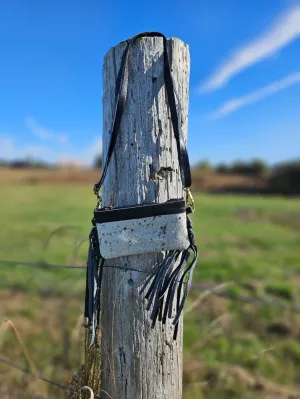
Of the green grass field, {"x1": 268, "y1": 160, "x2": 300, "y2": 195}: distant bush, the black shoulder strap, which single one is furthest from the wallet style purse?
{"x1": 268, "y1": 160, "x2": 300, "y2": 195}: distant bush

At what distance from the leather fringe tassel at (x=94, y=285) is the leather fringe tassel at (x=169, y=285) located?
181 mm

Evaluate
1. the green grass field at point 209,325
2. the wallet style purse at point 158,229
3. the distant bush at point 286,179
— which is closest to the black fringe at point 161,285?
the wallet style purse at point 158,229

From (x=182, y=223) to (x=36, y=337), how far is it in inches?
130

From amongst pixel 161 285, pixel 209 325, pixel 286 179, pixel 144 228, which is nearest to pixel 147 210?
pixel 144 228

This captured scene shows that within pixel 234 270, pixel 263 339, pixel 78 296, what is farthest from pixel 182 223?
pixel 234 270

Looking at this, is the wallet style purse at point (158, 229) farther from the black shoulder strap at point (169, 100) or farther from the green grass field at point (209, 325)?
the green grass field at point (209, 325)

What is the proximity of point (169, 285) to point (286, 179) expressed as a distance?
42.0 metres

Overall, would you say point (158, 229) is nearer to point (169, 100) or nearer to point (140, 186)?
point (140, 186)

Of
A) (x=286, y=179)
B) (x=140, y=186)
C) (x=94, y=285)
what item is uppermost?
(x=286, y=179)

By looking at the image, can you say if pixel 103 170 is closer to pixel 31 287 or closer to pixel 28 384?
pixel 28 384

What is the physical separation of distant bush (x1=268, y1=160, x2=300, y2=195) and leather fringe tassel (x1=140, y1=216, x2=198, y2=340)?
4094 centimetres

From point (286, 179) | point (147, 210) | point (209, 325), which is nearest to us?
point (147, 210)

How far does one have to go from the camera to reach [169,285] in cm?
122

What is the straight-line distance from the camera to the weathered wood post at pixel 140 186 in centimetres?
122
